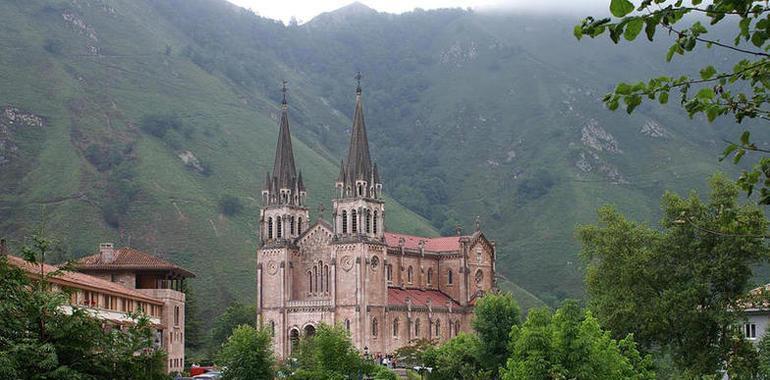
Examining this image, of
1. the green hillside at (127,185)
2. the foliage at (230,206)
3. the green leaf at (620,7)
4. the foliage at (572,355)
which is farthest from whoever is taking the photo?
the foliage at (230,206)

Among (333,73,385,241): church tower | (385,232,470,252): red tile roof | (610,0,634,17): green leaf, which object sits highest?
(333,73,385,241): church tower

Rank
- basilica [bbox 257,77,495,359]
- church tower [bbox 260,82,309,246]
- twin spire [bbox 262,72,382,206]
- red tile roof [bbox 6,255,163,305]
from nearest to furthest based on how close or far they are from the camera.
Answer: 1. red tile roof [bbox 6,255,163,305]
2. basilica [bbox 257,77,495,359]
3. twin spire [bbox 262,72,382,206]
4. church tower [bbox 260,82,309,246]

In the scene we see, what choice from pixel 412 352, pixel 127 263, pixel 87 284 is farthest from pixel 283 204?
pixel 87 284

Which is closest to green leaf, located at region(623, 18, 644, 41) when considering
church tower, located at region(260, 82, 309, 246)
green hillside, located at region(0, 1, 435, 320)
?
church tower, located at region(260, 82, 309, 246)

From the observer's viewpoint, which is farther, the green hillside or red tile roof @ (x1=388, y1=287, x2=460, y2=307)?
the green hillside

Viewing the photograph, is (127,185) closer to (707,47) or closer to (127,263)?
(127,263)

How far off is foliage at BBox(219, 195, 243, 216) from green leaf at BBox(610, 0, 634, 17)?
161336mm

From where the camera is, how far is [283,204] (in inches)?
4737

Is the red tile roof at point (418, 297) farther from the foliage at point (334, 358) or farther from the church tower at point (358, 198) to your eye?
the foliage at point (334, 358)

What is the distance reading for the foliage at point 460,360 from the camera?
84.2 meters

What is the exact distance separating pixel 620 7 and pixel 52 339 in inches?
1030

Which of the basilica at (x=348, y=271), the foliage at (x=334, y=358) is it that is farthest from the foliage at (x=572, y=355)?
the basilica at (x=348, y=271)

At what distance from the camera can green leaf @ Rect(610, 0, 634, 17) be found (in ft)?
39.8

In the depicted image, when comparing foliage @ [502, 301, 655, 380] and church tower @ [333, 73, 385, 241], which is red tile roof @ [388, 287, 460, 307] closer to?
church tower @ [333, 73, 385, 241]
